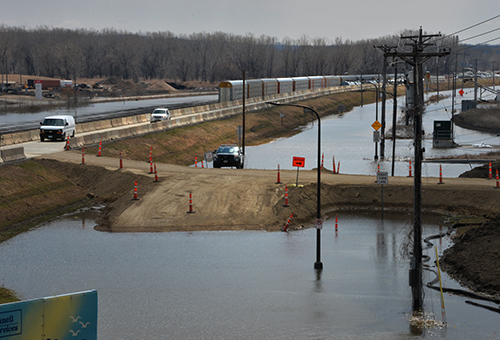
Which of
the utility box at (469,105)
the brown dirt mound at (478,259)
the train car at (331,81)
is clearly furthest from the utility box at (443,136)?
the train car at (331,81)

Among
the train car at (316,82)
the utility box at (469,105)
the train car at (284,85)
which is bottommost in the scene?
the utility box at (469,105)

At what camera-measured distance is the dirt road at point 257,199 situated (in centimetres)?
3209

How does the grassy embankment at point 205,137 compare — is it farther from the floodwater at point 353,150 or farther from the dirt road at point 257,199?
the dirt road at point 257,199

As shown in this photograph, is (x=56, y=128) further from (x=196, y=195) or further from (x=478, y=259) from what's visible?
(x=478, y=259)

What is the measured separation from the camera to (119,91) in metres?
147

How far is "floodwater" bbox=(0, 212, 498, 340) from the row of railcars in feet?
216

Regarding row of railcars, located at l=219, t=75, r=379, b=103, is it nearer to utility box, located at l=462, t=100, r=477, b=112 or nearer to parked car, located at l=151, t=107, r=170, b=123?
parked car, located at l=151, t=107, r=170, b=123

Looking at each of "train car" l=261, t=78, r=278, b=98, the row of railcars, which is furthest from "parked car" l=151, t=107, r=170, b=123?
"train car" l=261, t=78, r=278, b=98

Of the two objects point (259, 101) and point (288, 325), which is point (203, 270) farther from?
point (259, 101)

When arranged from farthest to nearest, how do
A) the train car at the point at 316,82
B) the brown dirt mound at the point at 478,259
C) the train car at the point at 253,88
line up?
1. the train car at the point at 316,82
2. the train car at the point at 253,88
3. the brown dirt mound at the point at 478,259

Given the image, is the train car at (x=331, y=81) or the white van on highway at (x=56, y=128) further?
the train car at (x=331, y=81)

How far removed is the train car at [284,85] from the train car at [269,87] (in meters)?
2.57

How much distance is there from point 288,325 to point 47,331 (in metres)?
9.18

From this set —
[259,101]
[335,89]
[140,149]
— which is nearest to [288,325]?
[140,149]
